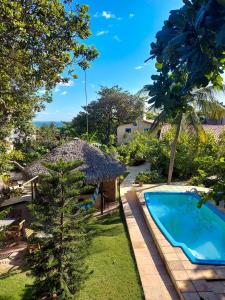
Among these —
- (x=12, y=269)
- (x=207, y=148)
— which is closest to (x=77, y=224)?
(x=12, y=269)

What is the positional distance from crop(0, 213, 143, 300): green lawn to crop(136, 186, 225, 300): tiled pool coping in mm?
1031

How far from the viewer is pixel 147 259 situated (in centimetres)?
795

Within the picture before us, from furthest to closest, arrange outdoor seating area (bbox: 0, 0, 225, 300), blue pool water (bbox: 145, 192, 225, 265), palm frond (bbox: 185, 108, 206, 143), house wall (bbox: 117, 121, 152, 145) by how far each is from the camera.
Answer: house wall (bbox: 117, 121, 152, 145), palm frond (bbox: 185, 108, 206, 143), blue pool water (bbox: 145, 192, 225, 265), outdoor seating area (bbox: 0, 0, 225, 300)

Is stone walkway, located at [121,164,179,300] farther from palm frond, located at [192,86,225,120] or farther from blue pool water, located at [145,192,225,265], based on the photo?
palm frond, located at [192,86,225,120]

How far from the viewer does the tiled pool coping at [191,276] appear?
18.8 ft

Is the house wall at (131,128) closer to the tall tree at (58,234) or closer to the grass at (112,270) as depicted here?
the grass at (112,270)

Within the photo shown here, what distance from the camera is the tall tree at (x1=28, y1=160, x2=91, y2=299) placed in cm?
553

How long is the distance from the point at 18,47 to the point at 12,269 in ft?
24.3

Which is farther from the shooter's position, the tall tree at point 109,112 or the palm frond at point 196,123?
the tall tree at point 109,112

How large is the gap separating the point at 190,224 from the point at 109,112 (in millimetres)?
28299

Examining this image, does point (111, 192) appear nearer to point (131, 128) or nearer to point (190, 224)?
point (190, 224)

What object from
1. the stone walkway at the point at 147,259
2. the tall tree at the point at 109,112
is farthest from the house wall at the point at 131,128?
the stone walkway at the point at 147,259

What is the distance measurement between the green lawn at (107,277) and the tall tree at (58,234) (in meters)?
0.91

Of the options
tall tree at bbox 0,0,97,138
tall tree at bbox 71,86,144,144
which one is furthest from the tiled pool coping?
tall tree at bbox 71,86,144,144
